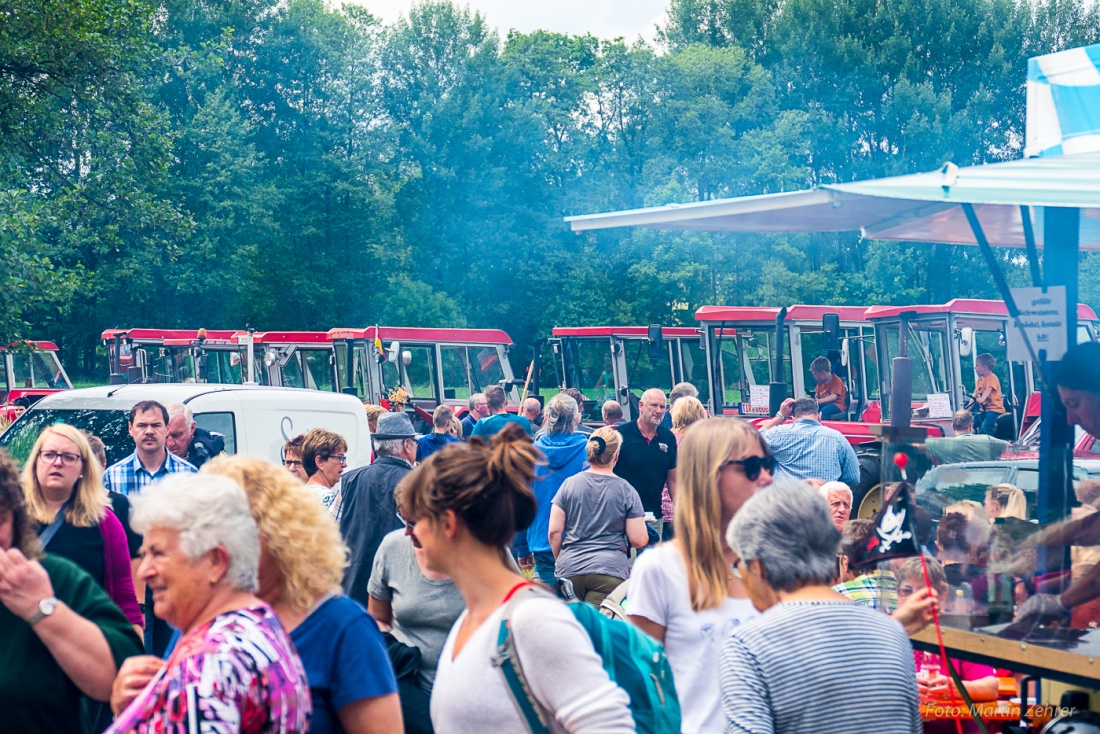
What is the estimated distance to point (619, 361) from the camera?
26.6 metres

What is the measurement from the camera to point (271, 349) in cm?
2914

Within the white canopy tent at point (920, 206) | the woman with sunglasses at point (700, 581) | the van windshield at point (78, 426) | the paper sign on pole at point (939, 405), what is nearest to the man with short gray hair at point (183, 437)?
the van windshield at point (78, 426)

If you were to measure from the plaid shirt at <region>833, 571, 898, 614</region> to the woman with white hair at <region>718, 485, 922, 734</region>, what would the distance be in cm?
160

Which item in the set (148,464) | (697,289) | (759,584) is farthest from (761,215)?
(697,289)

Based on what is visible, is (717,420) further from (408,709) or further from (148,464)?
(148,464)

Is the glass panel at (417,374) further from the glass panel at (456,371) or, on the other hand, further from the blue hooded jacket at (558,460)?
the blue hooded jacket at (558,460)

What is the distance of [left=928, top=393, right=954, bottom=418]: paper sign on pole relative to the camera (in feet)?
65.5

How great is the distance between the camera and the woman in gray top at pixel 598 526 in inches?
298

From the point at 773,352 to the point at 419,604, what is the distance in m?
18.7

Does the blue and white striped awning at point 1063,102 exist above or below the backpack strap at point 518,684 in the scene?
above

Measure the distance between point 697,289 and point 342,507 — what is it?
43.6m

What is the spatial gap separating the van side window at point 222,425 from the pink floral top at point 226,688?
305 inches

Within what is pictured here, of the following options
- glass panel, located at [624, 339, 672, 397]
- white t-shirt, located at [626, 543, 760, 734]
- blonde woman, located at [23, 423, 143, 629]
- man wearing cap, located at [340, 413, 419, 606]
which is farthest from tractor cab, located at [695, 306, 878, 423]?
white t-shirt, located at [626, 543, 760, 734]

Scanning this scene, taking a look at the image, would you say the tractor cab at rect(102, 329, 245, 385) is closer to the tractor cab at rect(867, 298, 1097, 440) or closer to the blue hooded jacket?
the tractor cab at rect(867, 298, 1097, 440)
